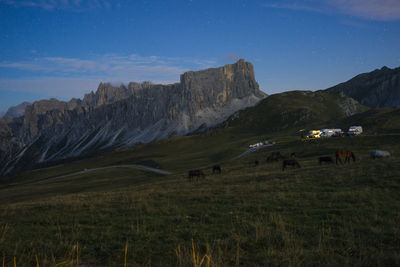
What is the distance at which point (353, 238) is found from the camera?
30.4 feet

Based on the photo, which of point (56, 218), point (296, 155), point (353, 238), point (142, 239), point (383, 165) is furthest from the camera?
point (296, 155)

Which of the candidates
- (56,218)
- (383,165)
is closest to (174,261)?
(56,218)

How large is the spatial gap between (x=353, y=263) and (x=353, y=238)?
2369 mm

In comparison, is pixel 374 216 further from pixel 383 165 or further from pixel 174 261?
pixel 383 165

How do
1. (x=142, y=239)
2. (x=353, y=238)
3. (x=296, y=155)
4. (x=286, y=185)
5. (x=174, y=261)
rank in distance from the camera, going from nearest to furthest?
(x=174, y=261)
(x=353, y=238)
(x=142, y=239)
(x=286, y=185)
(x=296, y=155)

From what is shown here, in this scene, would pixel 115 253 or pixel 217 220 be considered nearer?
pixel 115 253

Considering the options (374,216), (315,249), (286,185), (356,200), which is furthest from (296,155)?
(315,249)

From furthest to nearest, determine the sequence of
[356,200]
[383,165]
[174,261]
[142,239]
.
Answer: [383,165]
[356,200]
[142,239]
[174,261]

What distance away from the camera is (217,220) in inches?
497

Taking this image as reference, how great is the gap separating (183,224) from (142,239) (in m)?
2.28

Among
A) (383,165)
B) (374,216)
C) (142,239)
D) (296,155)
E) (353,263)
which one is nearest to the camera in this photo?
(353,263)

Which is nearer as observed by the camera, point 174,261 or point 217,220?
point 174,261

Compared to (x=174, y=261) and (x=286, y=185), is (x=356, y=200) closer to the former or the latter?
(x=286, y=185)

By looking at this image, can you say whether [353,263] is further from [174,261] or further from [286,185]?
[286,185]
